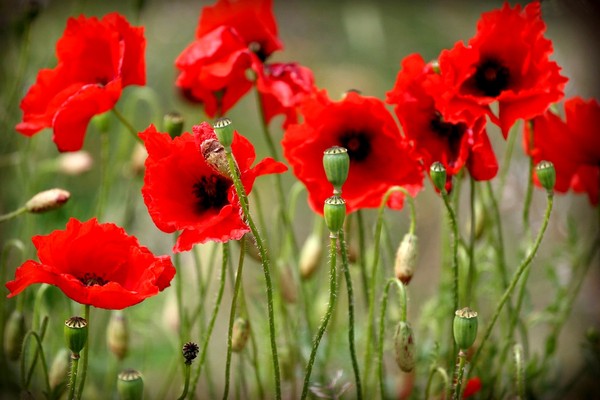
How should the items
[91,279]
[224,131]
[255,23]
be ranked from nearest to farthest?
[224,131], [91,279], [255,23]

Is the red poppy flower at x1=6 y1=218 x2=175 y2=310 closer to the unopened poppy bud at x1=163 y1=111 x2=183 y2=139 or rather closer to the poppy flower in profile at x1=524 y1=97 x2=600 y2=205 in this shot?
the unopened poppy bud at x1=163 y1=111 x2=183 y2=139

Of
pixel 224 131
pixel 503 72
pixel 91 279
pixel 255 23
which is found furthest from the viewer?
pixel 255 23

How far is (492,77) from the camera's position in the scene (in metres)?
0.98

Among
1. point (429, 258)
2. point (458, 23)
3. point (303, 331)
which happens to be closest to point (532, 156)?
point (303, 331)

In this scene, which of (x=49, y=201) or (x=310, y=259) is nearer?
(x=49, y=201)

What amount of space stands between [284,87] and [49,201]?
0.93ft

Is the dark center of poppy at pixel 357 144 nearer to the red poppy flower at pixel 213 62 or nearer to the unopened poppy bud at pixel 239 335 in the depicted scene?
the red poppy flower at pixel 213 62

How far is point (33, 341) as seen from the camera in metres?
1.07

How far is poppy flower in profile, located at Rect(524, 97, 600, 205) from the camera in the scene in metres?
1.00

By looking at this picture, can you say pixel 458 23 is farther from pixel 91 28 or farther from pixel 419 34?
pixel 91 28

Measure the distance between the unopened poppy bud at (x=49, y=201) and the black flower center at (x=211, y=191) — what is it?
0.51ft

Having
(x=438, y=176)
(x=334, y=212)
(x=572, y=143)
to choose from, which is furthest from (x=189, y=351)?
(x=572, y=143)

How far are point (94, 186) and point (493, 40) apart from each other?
1.38 m

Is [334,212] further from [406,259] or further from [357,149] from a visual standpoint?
[357,149]
